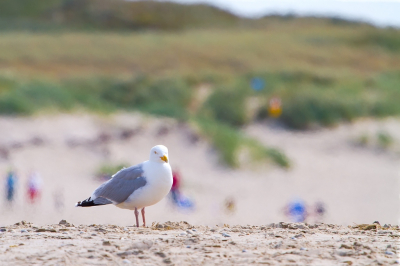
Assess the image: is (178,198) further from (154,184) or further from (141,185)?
(154,184)

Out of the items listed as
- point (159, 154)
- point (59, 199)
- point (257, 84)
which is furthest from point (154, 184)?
point (257, 84)

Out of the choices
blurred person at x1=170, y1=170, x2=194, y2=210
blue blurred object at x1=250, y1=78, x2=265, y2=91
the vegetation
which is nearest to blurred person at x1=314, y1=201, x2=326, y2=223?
blurred person at x1=170, y1=170, x2=194, y2=210

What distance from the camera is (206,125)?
70.3ft

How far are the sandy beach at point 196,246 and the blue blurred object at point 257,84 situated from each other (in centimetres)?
2326

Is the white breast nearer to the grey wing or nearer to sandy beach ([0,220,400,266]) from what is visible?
the grey wing

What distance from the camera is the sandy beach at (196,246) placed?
532 cm

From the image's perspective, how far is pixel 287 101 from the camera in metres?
27.8

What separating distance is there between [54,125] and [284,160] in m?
7.70

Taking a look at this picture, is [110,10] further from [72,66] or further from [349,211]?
[349,211]

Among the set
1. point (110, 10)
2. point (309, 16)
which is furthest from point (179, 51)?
point (309, 16)

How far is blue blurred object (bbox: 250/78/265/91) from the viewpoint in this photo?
97.9 feet

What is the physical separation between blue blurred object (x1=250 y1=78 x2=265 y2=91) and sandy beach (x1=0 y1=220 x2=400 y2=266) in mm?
23262

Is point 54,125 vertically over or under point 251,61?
under

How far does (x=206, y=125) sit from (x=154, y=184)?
14.3 m
